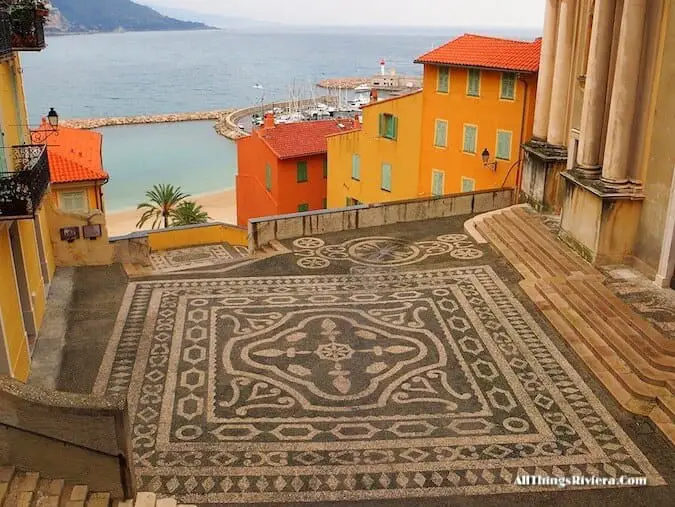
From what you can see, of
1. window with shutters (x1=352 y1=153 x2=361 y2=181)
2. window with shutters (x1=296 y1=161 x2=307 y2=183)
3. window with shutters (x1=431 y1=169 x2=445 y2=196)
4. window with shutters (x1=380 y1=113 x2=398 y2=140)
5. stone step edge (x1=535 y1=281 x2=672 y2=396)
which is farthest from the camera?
window with shutters (x1=296 y1=161 x2=307 y2=183)

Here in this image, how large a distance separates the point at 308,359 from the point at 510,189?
605 inches

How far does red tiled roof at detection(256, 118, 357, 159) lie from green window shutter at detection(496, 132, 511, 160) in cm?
1466

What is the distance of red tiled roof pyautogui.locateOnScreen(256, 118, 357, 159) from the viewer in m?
41.6

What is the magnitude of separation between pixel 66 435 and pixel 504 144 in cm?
2414

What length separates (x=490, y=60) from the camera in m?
28.9

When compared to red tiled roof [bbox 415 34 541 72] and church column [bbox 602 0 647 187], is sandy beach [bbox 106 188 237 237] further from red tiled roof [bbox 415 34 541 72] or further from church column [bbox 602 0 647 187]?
church column [bbox 602 0 647 187]

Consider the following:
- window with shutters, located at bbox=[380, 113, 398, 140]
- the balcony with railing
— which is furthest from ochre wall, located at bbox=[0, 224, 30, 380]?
window with shutters, located at bbox=[380, 113, 398, 140]

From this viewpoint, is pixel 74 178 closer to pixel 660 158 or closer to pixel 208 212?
pixel 660 158

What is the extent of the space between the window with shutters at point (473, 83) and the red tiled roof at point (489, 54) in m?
0.51

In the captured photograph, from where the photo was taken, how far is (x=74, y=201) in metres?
29.0

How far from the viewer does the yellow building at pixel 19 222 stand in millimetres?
12695

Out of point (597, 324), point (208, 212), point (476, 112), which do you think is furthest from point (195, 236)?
point (208, 212)

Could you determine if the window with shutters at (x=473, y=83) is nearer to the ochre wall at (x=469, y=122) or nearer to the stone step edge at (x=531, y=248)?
the ochre wall at (x=469, y=122)

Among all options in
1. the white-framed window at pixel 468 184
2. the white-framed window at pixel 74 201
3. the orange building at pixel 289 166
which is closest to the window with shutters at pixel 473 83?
the white-framed window at pixel 468 184
